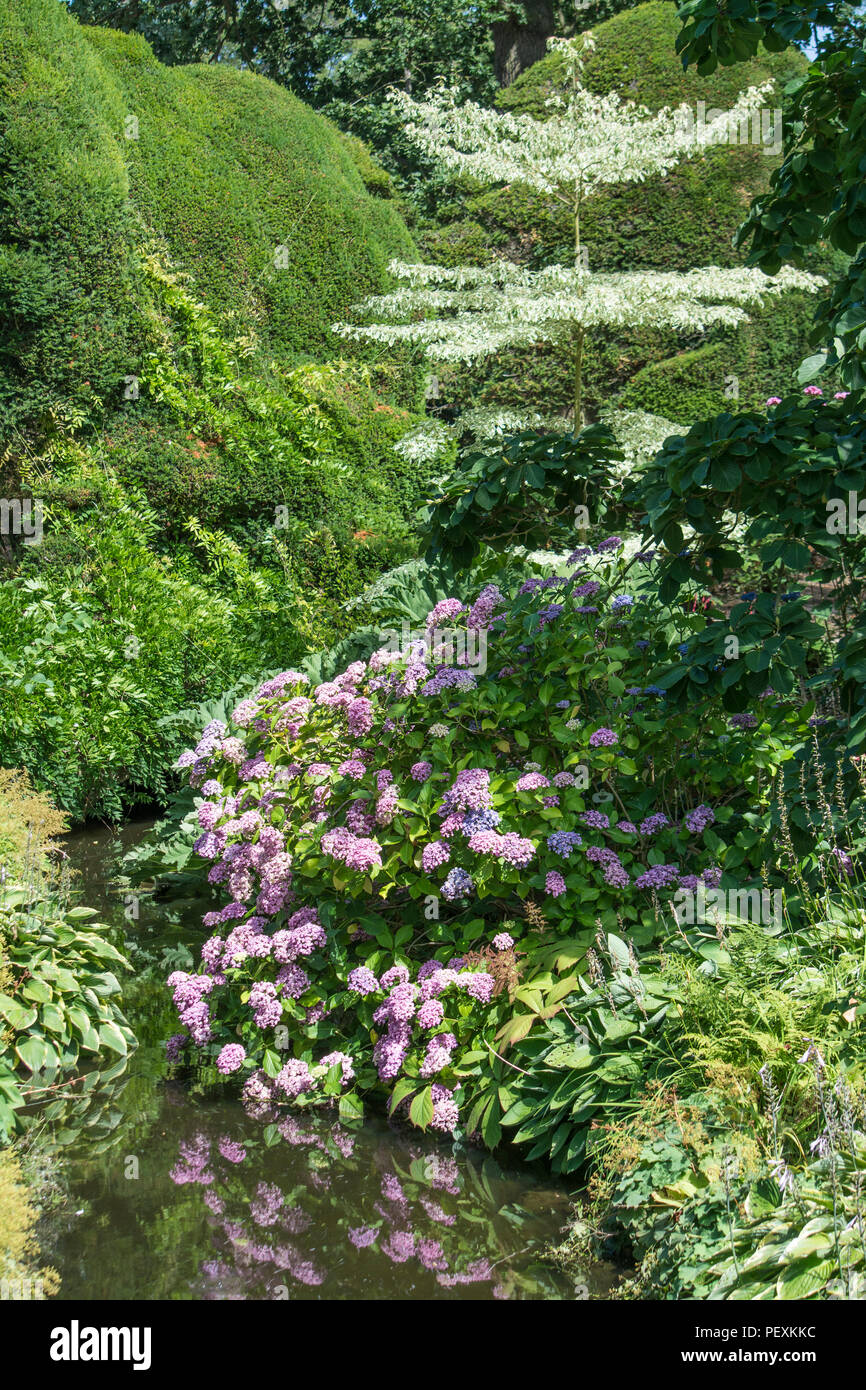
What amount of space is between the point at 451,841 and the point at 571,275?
6248mm

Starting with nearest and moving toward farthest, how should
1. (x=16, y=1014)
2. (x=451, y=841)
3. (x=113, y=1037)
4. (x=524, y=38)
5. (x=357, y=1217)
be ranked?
(x=357, y=1217), (x=16, y=1014), (x=451, y=841), (x=113, y=1037), (x=524, y=38)

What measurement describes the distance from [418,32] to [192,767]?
16553mm

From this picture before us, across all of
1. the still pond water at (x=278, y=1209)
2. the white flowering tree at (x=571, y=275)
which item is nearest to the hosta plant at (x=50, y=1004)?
the still pond water at (x=278, y=1209)

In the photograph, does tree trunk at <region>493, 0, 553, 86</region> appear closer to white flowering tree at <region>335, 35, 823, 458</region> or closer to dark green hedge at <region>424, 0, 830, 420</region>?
dark green hedge at <region>424, 0, 830, 420</region>

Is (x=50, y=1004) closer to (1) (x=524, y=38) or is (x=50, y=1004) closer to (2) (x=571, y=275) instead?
(2) (x=571, y=275)

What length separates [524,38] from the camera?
15.8 meters

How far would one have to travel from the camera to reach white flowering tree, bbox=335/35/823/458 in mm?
8508

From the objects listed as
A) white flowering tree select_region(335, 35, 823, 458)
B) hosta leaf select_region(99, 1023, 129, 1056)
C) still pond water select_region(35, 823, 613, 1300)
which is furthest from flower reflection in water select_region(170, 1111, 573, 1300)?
white flowering tree select_region(335, 35, 823, 458)

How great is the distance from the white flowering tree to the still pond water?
6261mm

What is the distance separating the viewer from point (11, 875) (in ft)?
13.0

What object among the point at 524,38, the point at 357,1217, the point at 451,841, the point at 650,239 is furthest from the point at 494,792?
the point at 524,38

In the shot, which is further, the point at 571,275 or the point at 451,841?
the point at 571,275
